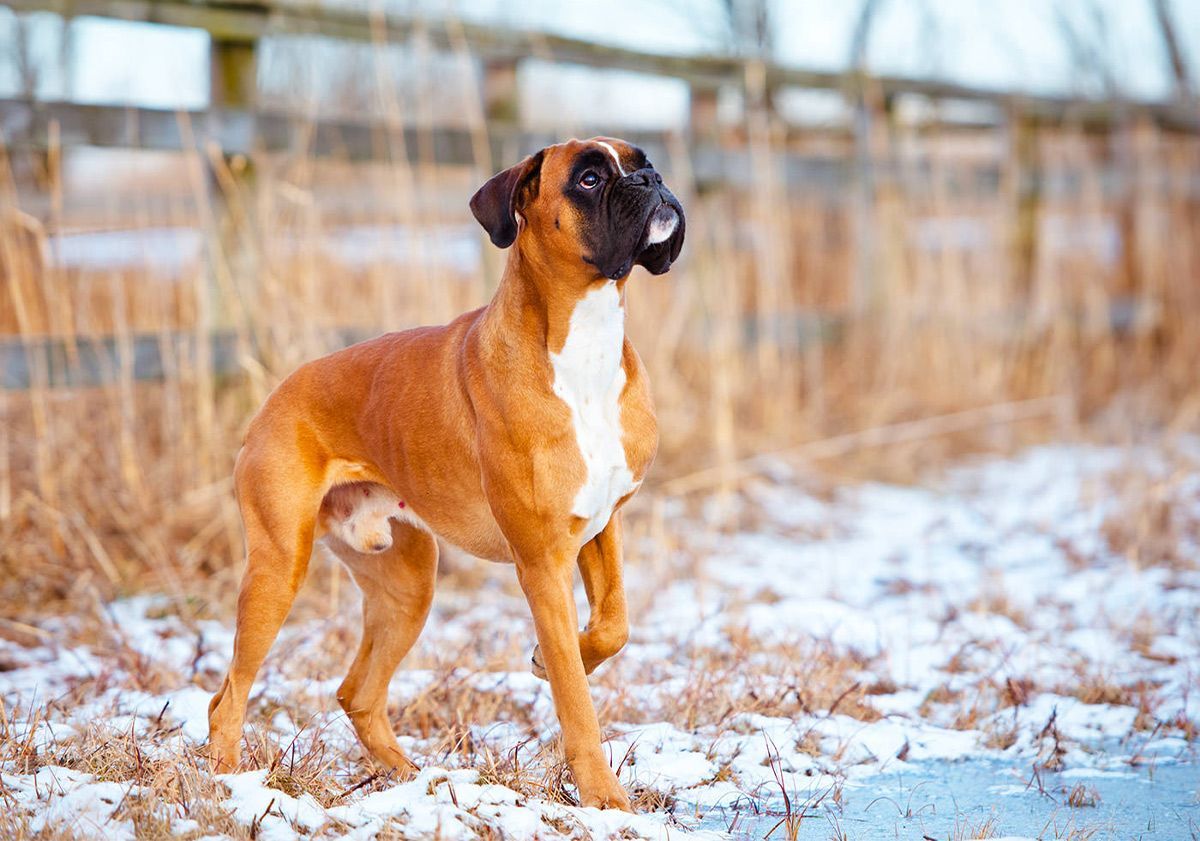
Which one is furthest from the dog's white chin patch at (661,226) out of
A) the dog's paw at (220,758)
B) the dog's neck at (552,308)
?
the dog's paw at (220,758)

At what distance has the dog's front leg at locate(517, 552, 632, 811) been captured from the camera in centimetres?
278

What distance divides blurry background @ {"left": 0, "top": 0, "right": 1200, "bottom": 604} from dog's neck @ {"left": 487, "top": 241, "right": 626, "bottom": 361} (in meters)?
2.26

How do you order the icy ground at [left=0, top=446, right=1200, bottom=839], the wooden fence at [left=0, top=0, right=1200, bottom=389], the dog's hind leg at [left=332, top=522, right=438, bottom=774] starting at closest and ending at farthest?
the icy ground at [left=0, top=446, right=1200, bottom=839] < the dog's hind leg at [left=332, top=522, right=438, bottom=774] < the wooden fence at [left=0, top=0, right=1200, bottom=389]

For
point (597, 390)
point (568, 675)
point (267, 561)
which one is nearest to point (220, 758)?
point (267, 561)

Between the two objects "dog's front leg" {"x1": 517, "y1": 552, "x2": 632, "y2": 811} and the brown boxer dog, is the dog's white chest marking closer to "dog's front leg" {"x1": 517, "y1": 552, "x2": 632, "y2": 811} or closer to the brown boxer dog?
the brown boxer dog

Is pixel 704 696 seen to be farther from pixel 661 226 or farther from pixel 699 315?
pixel 699 315

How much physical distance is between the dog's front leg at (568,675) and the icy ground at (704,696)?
10cm

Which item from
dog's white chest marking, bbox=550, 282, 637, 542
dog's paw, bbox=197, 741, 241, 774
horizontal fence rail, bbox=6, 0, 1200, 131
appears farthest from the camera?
horizontal fence rail, bbox=6, 0, 1200, 131

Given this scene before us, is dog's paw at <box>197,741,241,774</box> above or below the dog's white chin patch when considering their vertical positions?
below

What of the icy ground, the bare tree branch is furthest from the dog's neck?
the bare tree branch

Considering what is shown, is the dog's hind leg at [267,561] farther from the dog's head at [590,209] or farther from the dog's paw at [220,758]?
the dog's head at [590,209]

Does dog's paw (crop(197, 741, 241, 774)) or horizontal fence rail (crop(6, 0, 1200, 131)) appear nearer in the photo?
dog's paw (crop(197, 741, 241, 774))

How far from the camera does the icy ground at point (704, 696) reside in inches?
109

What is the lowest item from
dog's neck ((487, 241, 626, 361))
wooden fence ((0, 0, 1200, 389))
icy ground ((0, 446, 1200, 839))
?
icy ground ((0, 446, 1200, 839))
